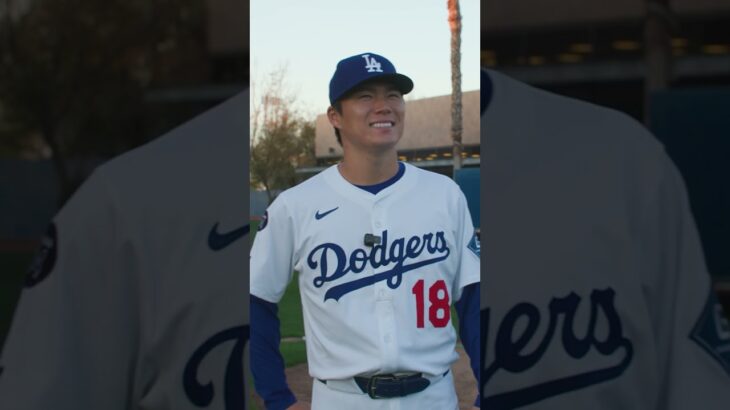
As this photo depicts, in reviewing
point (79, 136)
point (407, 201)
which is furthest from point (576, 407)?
point (79, 136)

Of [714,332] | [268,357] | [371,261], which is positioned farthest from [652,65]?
[268,357]

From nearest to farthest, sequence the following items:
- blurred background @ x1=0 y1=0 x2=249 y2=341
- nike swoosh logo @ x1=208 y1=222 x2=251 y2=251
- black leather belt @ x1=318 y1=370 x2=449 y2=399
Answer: black leather belt @ x1=318 y1=370 x2=449 y2=399, nike swoosh logo @ x1=208 y1=222 x2=251 y2=251, blurred background @ x1=0 y1=0 x2=249 y2=341

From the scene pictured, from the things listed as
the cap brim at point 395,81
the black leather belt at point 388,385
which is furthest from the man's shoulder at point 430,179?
the black leather belt at point 388,385

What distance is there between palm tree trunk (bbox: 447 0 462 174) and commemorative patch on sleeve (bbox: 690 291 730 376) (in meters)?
0.65

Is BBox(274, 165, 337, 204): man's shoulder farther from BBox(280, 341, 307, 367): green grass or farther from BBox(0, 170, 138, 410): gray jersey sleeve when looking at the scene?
BBox(0, 170, 138, 410): gray jersey sleeve

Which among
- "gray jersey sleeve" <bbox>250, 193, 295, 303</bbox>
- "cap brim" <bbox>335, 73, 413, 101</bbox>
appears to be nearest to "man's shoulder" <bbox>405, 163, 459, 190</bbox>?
"cap brim" <bbox>335, 73, 413, 101</bbox>

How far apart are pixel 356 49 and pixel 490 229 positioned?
472 millimetres

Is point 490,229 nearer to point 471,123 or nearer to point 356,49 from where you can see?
point 471,123

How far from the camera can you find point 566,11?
66.9 inches

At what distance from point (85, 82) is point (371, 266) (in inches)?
31.7

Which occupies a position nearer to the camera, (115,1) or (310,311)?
(310,311)

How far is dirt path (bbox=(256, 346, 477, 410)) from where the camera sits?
4.67ft

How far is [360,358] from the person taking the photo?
1.37 m

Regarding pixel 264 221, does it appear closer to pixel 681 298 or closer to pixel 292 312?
pixel 292 312
